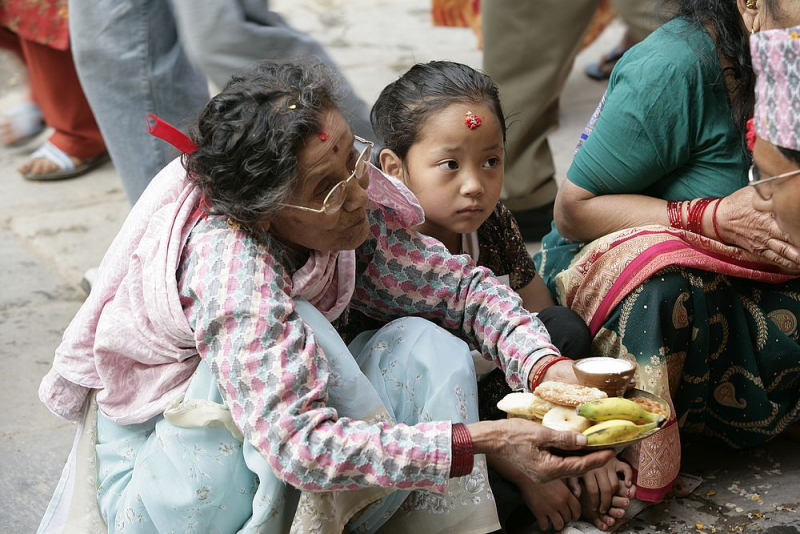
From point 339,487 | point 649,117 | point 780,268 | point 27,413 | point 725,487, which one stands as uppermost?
point 649,117

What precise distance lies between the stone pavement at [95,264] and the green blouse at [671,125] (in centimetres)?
69

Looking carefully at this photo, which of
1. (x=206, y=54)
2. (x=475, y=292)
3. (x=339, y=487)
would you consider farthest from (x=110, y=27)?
(x=339, y=487)

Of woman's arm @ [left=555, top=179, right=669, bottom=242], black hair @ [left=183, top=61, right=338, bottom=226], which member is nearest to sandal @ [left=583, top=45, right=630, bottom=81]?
woman's arm @ [left=555, top=179, right=669, bottom=242]

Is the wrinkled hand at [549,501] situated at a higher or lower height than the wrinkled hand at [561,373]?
lower

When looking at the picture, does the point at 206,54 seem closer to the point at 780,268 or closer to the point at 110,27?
the point at 110,27

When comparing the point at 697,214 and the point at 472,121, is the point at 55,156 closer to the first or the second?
the point at 472,121

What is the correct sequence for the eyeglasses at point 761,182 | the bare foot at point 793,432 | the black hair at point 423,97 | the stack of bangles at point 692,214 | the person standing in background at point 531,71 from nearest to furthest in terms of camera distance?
1. the eyeglasses at point 761,182
2. the stack of bangles at point 692,214
3. the black hair at point 423,97
4. the bare foot at point 793,432
5. the person standing in background at point 531,71

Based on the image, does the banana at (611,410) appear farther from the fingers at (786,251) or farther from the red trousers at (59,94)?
the red trousers at (59,94)

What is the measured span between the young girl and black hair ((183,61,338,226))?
46 centimetres

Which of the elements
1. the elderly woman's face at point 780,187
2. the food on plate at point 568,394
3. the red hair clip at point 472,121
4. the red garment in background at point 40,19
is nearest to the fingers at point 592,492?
the food on plate at point 568,394

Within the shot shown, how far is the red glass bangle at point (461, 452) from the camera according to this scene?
1.77 m

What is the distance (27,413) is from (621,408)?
67.3 inches

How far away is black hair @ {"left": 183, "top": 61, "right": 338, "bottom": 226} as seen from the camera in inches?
71.3

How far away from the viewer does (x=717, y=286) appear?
2.22m
